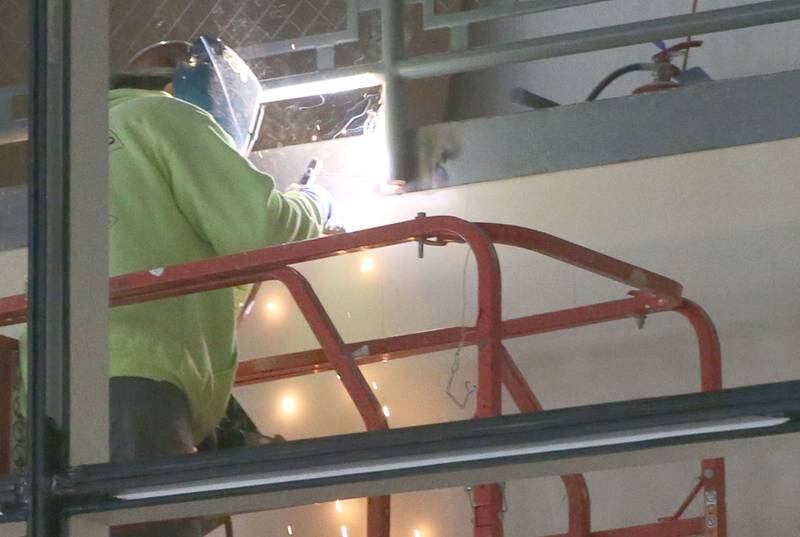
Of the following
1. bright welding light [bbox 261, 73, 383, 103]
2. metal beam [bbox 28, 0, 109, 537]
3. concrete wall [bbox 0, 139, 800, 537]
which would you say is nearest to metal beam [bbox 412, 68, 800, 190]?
concrete wall [bbox 0, 139, 800, 537]

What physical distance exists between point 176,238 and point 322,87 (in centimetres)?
92

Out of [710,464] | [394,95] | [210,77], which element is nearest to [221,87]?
[210,77]

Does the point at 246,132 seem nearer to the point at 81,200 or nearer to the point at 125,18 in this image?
the point at 125,18

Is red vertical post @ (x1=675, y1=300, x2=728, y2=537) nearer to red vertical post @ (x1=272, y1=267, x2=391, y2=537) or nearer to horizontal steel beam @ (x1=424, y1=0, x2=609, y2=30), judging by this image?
red vertical post @ (x1=272, y1=267, x2=391, y2=537)

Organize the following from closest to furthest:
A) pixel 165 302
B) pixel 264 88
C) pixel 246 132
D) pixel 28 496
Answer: pixel 28 496 < pixel 165 302 < pixel 246 132 < pixel 264 88

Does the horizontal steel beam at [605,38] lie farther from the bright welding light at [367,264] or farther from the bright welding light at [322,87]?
the bright welding light at [367,264]

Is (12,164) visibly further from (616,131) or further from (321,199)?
(616,131)

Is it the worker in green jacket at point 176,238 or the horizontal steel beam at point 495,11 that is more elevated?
the horizontal steel beam at point 495,11

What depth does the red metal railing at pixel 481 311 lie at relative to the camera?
172cm

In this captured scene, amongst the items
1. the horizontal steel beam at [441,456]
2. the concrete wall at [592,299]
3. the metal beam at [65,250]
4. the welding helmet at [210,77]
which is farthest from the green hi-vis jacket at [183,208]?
the horizontal steel beam at [441,456]

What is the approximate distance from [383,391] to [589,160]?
637mm

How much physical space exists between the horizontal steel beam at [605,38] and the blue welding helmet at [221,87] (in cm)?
45

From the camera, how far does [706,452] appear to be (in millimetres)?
805

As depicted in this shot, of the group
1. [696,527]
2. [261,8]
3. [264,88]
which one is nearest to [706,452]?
[696,527]
